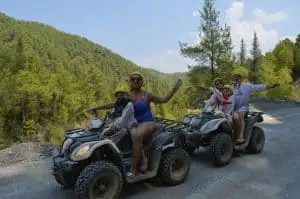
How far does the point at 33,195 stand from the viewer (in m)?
6.10

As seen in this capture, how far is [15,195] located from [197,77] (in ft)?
67.8

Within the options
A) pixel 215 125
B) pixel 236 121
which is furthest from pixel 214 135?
pixel 236 121

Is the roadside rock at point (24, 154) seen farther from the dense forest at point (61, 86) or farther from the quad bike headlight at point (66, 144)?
the dense forest at point (61, 86)

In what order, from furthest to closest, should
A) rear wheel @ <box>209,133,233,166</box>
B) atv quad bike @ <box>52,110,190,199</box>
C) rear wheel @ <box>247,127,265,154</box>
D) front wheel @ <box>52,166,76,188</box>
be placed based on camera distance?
rear wheel @ <box>247,127,265,154</box> < rear wheel @ <box>209,133,233,166</box> < front wheel @ <box>52,166,76,188</box> < atv quad bike @ <box>52,110,190,199</box>

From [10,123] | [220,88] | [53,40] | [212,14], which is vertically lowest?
[10,123]

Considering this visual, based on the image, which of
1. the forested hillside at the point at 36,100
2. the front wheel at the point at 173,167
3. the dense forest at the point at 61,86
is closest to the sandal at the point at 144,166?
the front wheel at the point at 173,167

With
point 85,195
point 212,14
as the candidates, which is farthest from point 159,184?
point 212,14

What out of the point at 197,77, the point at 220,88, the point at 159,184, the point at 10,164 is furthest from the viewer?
the point at 197,77

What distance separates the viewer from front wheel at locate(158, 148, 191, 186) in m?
6.36

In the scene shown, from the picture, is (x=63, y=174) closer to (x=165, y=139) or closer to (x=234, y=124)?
(x=165, y=139)

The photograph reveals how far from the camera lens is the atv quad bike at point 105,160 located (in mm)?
5248

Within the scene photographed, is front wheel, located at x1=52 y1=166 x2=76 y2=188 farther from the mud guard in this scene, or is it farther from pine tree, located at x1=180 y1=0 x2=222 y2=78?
pine tree, located at x1=180 y1=0 x2=222 y2=78

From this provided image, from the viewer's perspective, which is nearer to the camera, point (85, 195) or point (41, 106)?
point (85, 195)

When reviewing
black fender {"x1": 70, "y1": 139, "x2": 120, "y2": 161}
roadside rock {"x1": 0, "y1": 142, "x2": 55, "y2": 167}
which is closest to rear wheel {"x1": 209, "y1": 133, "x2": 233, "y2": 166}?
black fender {"x1": 70, "y1": 139, "x2": 120, "y2": 161}
